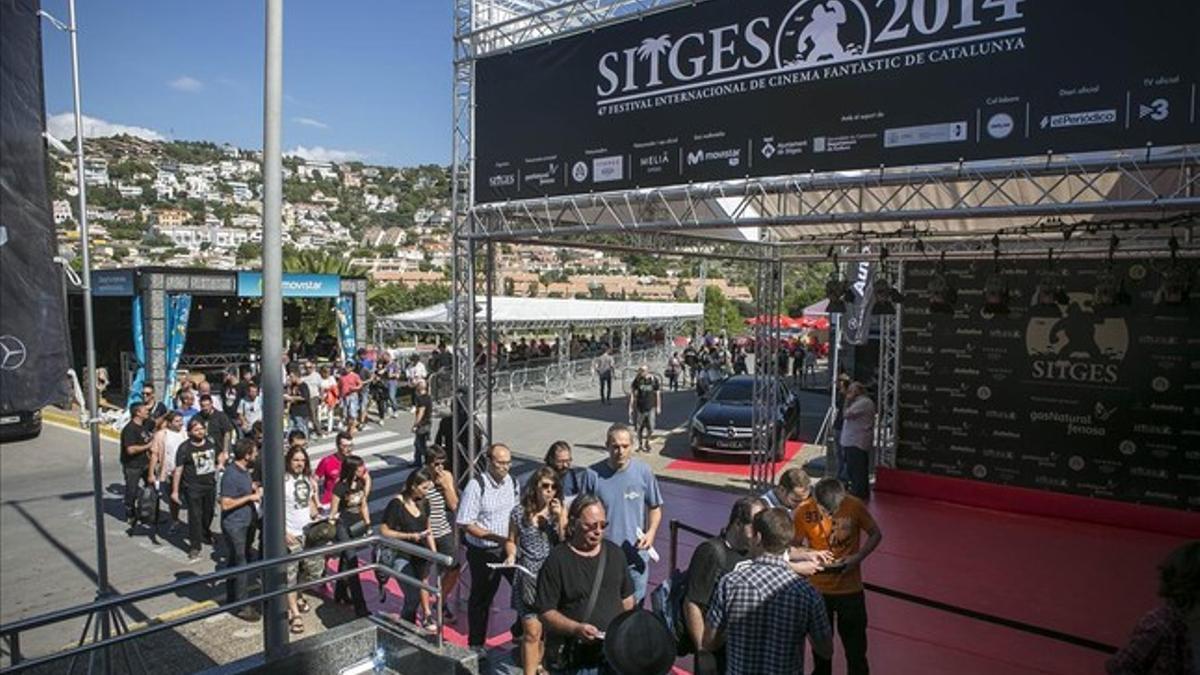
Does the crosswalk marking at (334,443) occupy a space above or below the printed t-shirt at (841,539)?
below

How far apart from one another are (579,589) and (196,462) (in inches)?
249

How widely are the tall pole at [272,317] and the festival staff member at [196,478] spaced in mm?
4448

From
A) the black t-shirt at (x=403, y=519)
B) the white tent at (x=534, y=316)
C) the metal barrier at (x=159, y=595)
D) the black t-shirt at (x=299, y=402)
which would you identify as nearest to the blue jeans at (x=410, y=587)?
the black t-shirt at (x=403, y=519)

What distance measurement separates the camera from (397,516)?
245 inches

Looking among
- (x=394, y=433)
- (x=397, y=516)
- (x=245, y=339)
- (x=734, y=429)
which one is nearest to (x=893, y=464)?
(x=734, y=429)

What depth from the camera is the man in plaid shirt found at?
3.58 m

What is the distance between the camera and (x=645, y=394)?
51.1ft

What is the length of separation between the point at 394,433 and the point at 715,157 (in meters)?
12.7

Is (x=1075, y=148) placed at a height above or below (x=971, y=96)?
below

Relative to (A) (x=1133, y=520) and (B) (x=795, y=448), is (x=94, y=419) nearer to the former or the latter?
(A) (x=1133, y=520)

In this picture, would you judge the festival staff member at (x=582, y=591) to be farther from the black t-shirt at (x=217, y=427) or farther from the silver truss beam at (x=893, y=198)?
the black t-shirt at (x=217, y=427)

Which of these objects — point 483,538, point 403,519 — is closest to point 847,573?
point 483,538

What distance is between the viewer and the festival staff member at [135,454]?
943 centimetres

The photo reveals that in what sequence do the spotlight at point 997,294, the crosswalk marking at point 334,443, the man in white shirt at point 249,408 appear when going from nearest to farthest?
the spotlight at point 997,294 → the man in white shirt at point 249,408 → the crosswalk marking at point 334,443
